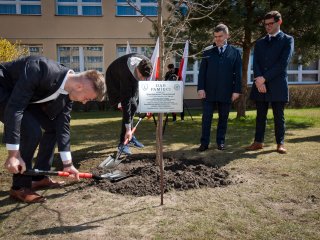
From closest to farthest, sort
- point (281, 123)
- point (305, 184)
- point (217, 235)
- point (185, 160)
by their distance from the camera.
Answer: point (217, 235), point (305, 184), point (185, 160), point (281, 123)

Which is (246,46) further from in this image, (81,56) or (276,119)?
(81,56)

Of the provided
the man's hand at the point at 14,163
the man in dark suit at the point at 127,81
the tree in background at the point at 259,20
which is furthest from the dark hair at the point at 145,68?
the tree in background at the point at 259,20


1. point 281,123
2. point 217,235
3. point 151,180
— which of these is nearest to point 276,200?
point 217,235

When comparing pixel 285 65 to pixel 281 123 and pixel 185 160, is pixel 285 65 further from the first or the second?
pixel 185 160

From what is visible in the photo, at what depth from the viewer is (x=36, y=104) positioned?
3.95m

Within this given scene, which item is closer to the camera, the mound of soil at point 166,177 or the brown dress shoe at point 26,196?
the brown dress shoe at point 26,196

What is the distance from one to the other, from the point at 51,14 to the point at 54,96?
15261 millimetres

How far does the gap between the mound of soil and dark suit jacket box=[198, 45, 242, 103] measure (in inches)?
52.1

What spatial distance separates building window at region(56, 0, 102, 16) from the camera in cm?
1772

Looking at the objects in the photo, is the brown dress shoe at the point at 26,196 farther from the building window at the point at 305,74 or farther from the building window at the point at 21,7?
the building window at the point at 305,74

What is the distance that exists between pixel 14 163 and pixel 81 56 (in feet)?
51.4

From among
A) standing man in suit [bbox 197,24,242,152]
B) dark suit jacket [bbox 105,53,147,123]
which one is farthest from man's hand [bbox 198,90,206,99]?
dark suit jacket [bbox 105,53,147,123]

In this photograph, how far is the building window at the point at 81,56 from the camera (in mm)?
18109

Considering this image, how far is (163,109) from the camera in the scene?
369 cm
